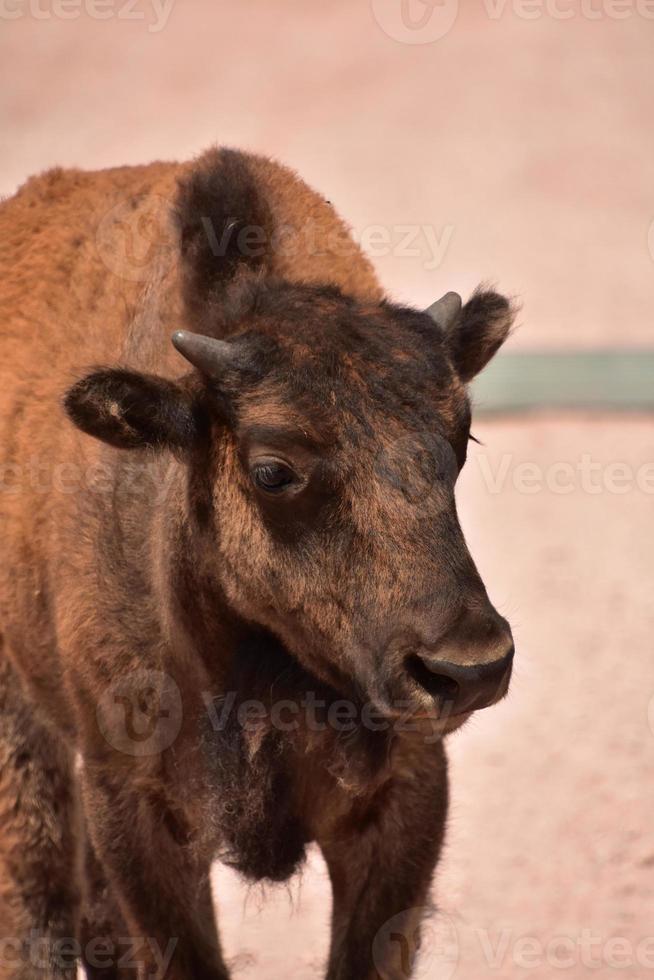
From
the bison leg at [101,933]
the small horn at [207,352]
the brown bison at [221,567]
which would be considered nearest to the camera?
the brown bison at [221,567]

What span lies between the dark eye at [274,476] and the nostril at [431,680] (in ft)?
1.93

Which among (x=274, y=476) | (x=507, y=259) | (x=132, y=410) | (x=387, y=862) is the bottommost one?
(x=387, y=862)

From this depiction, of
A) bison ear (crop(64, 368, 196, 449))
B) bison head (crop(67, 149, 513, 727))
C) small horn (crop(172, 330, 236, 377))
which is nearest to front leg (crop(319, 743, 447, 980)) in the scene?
bison head (crop(67, 149, 513, 727))

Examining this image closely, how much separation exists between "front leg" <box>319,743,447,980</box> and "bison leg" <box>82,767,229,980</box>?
467mm

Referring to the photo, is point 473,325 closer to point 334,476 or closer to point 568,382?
point 334,476

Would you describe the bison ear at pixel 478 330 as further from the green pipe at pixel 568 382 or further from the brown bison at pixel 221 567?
the green pipe at pixel 568 382

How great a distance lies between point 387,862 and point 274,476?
57.0 inches

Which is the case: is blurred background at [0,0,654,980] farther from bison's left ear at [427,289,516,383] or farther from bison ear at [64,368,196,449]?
bison's left ear at [427,289,516,383]

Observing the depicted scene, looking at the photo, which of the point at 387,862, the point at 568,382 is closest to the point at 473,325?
the point at 387,862

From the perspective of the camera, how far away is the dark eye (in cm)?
450

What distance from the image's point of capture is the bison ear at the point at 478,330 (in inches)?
204

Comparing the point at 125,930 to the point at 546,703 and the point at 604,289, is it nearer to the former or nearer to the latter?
the point at 546,703

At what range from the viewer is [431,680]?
4262 mm

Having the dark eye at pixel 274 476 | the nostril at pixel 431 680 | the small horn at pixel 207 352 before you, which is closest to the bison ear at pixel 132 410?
the small horn at pixel 207 352
